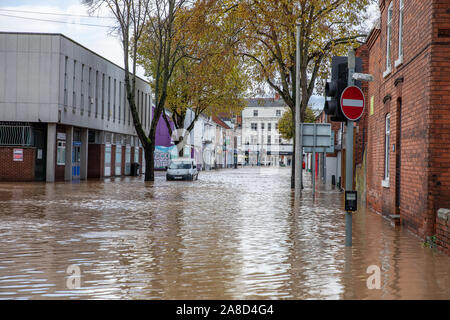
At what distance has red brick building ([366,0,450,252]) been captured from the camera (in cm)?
1054

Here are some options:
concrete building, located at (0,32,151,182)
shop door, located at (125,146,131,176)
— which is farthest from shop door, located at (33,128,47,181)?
shop door, located at (125,146,131,176)

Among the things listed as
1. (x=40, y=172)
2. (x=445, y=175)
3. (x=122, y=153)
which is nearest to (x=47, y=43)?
(x=40, y=172)

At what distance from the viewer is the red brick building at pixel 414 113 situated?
10539 millimetres

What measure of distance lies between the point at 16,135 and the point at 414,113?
88.3 ft

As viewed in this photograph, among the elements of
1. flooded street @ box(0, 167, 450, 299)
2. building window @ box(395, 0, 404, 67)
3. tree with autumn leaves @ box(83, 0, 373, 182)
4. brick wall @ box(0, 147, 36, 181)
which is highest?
tree with autumn leaves @ box(83, 0, 373, 182)

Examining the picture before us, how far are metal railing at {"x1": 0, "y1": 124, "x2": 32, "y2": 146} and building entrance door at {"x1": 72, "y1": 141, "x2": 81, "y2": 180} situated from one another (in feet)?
17.1

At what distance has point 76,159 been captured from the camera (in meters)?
39.2

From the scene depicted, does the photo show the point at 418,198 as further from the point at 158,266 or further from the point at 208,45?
the point at 208,45

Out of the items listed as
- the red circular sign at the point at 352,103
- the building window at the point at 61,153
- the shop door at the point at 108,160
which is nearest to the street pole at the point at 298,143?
the red circular sign at the point at 352,103

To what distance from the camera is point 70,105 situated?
35531mm

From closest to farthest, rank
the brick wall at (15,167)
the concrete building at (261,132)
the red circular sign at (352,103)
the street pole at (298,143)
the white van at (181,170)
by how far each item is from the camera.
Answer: the red circular sign at (352,103)
the street pole at (298,143)
the brick wall at (15,167)
the white van at (181,170)
the concrete building at (261,132)

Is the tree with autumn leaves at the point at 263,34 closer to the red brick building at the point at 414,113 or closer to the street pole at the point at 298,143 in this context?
the street pole at the point at 298,143

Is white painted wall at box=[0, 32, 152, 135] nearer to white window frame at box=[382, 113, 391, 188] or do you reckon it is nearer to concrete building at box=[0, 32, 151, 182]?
concrete building at box=[0, 32, 151, 182]

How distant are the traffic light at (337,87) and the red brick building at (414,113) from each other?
5.85ft
